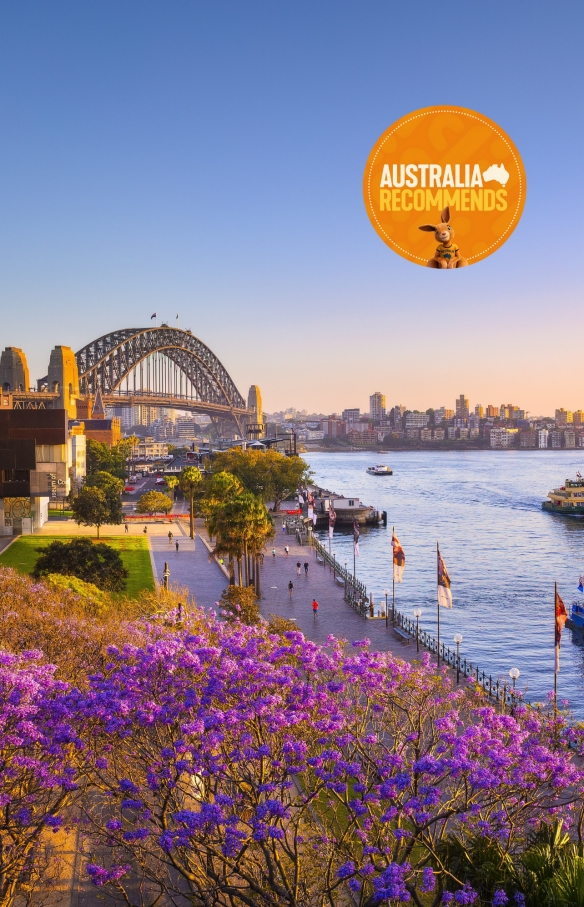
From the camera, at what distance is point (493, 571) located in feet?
219

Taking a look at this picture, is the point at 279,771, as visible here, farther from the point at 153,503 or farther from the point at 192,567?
the point at 153,503

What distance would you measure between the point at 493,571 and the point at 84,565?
120ft

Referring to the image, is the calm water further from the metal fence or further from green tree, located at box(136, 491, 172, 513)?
green tree, located at box(136, 491, 172, 513)

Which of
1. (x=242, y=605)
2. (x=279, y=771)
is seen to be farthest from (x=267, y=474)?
(x=279, y=771)

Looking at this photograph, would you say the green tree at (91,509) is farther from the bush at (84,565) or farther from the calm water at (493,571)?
the calm water at (493,571)

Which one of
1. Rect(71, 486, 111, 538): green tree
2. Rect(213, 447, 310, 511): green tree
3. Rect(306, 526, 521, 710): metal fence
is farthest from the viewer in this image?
Rect(213, 447, 310, 511): green tree

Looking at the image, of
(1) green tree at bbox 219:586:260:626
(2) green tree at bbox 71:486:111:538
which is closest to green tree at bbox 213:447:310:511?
(2) green tree at bbox 71:486:111:538

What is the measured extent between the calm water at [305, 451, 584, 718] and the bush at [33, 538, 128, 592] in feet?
58.1

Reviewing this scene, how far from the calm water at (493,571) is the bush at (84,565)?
1770cm

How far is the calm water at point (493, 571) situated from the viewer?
135 ft

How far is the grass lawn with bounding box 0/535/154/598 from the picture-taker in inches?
1802

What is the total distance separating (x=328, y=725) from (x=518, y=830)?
3800 millimetres

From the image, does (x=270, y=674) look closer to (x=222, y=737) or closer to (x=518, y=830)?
(x=222, y=737)

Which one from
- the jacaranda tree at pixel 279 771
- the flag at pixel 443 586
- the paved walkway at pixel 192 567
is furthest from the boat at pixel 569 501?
the jacaranda tree at pixel 279 771
